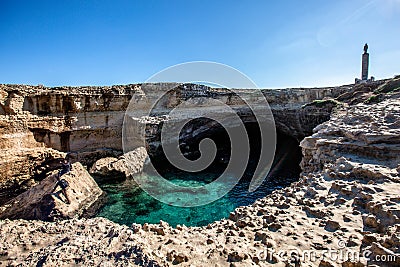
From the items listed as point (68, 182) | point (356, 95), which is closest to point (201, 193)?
point (68, 182)

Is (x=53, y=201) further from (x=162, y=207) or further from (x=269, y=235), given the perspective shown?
(x=269, y=235)

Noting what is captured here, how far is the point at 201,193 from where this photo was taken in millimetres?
11500

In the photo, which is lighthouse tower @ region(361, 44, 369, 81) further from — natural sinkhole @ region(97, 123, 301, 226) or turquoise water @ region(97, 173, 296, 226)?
turquoise water @ region(97, 173, 296, 226)

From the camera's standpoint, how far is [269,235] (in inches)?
147

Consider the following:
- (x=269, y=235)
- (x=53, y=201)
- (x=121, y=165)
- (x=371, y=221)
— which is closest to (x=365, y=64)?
(x=371, y=221)

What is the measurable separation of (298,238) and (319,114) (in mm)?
15191

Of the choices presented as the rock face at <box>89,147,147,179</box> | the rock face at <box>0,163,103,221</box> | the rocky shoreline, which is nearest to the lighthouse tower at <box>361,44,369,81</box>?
the rocky shoreline

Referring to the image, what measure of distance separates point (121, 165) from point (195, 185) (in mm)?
4774

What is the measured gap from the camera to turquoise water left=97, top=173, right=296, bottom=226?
894 centimetres

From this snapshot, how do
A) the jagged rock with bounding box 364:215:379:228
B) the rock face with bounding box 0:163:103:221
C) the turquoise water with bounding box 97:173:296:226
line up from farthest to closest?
the turquoise water with bounding box 97:173:296:226 < the rock face with bounding box 0:163:103:221 < the jagged rock with bounding box 364:215:379:228

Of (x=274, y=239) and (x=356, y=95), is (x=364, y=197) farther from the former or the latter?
(x=356, y=95)

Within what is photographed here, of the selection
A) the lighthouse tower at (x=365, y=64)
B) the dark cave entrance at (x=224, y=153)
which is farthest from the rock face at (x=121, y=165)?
the lighthouse tower at (x=365, y=64)

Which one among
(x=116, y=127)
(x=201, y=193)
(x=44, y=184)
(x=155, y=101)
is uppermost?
(x=155, y=101)

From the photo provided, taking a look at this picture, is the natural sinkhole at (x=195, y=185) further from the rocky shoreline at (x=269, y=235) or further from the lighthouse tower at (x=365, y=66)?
the lighthouse tower at (x=365, y=66)
